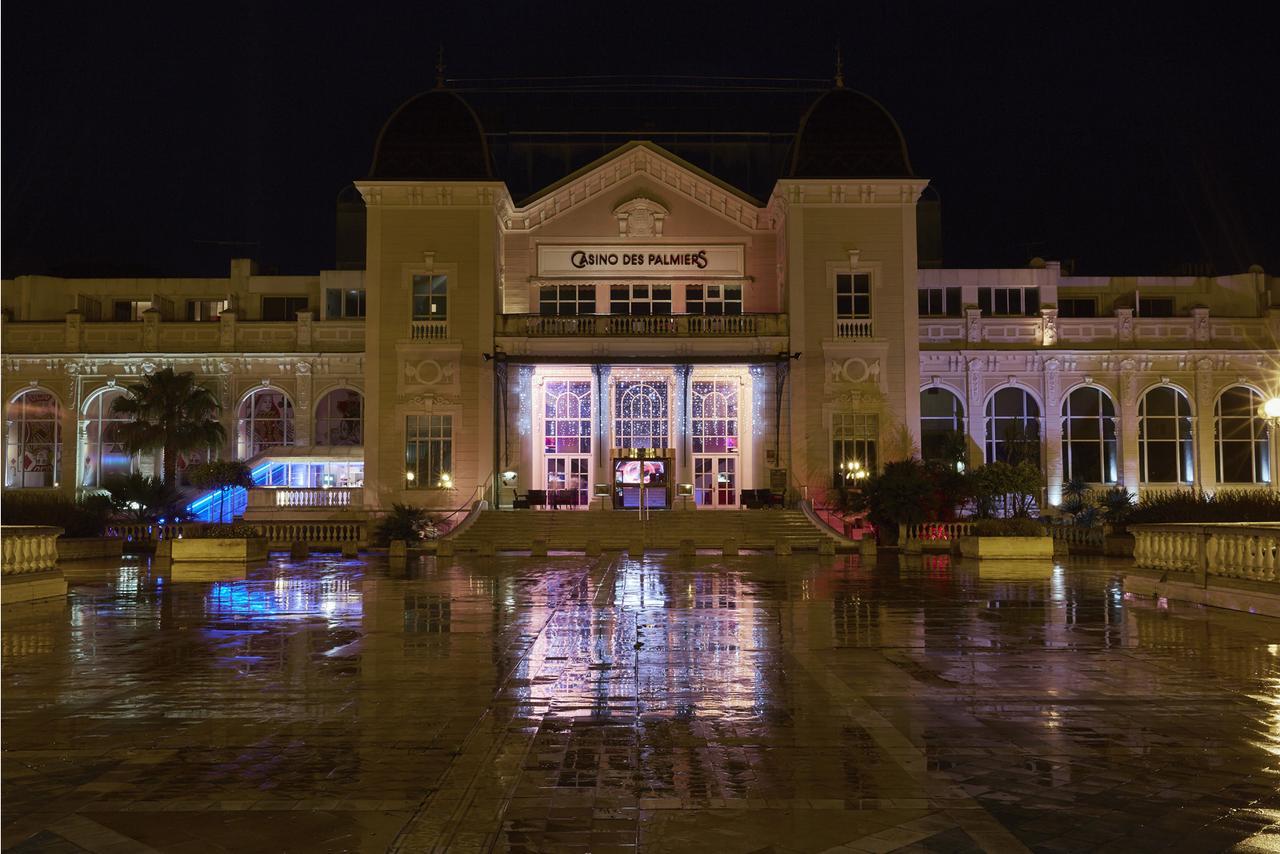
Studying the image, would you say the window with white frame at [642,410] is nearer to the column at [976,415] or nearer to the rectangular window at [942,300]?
the rectangular window at [942,300]

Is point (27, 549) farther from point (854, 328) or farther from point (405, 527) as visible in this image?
point (854, 328)

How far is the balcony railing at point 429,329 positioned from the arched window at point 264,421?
7.68 m

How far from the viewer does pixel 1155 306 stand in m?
45.9

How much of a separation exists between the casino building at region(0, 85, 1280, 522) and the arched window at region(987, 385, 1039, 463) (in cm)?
13

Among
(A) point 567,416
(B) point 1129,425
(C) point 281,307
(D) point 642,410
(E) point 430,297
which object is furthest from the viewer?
(C) point 281,307

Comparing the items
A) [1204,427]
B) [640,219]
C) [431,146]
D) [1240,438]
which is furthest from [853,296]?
[1240,438]

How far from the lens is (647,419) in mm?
42375

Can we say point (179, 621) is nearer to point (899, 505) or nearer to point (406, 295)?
point (899, 505)

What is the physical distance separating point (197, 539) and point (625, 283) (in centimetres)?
2181

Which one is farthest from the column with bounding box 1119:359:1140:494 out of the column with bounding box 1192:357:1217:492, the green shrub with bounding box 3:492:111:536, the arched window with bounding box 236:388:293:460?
the green shrub with bounding box 3:492:111:536

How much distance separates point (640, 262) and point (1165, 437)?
22300 mm

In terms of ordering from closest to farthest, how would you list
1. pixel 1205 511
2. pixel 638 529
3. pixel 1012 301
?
pixel 1205 511 → pixel 638 529 → pixel 1012 301

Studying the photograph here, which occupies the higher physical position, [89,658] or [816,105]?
[816,105]

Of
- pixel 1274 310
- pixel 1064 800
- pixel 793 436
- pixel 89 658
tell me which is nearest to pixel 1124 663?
pixel 1064 800
